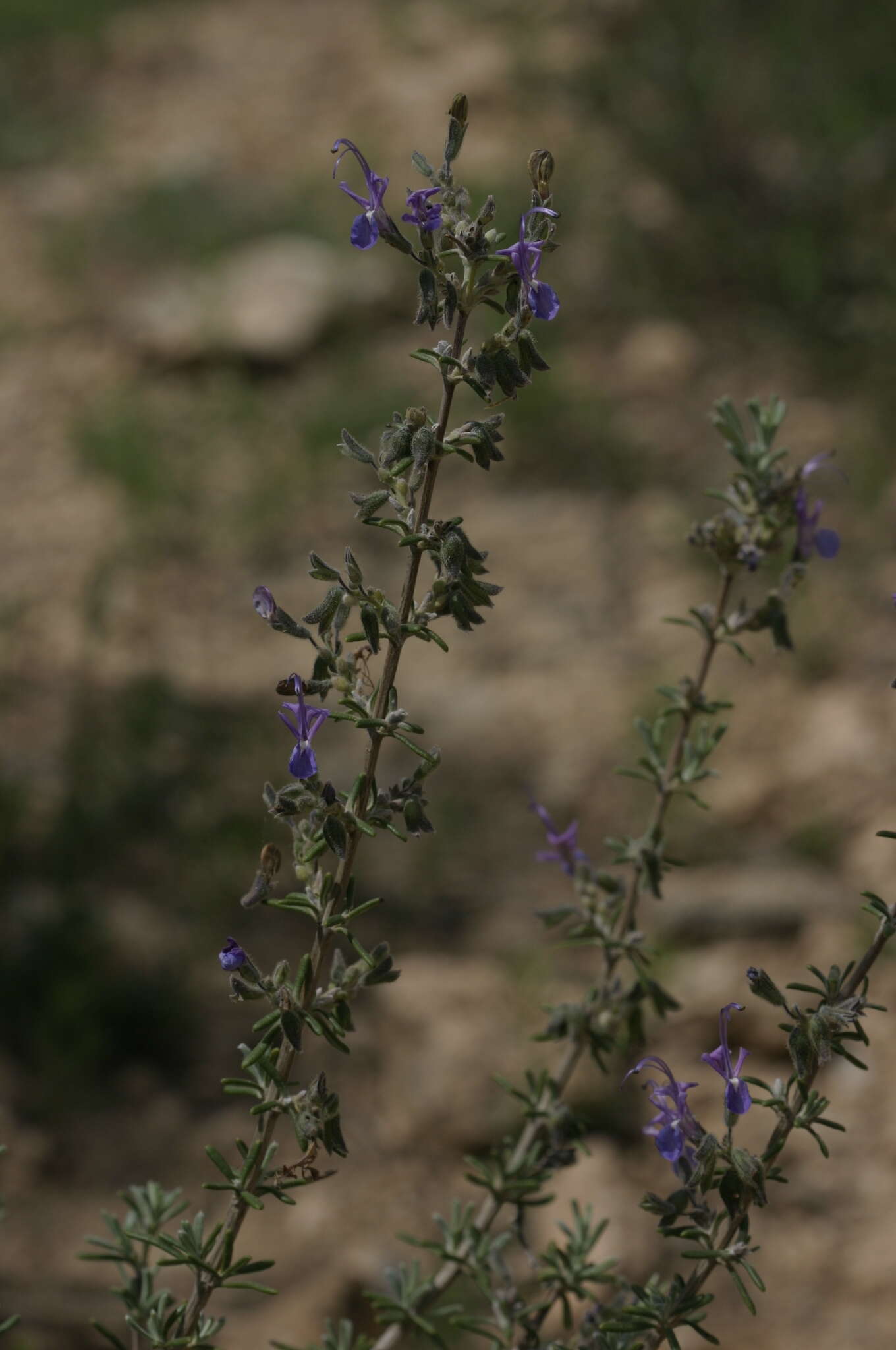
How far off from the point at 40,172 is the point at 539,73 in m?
3.59

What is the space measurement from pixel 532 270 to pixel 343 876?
28.1 inches

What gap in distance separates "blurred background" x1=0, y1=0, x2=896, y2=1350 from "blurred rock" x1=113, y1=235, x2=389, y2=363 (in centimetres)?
3

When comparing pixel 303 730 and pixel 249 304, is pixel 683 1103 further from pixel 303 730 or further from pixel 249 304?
pixel 249 304

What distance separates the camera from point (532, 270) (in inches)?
55.4

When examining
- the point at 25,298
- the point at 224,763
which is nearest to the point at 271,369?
the point at 25,298

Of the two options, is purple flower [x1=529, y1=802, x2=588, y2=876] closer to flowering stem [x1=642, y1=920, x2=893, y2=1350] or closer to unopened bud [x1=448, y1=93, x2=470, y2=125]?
flowering stem [x1=642, y1=920, x2=893, y2=1350]

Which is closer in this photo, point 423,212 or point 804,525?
point 423,212

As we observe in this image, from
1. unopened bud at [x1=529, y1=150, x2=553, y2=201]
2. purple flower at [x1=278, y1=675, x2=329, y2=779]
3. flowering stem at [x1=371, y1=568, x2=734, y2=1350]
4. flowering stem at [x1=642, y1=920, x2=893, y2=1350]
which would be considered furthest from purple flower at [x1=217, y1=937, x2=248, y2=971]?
unopened bud at [x1=529, y1=150, x2=553, y2=201]

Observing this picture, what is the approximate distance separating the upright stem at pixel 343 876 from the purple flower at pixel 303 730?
0.24ft

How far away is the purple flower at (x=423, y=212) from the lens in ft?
4.48

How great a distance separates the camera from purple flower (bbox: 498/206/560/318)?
1.38m

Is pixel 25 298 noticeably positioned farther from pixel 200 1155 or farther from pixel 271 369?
pixel 200 1155

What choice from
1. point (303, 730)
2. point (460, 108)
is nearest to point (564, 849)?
point (303, 730)

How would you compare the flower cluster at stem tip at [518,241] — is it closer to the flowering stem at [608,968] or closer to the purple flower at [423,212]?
the purple flower at [423,212]
